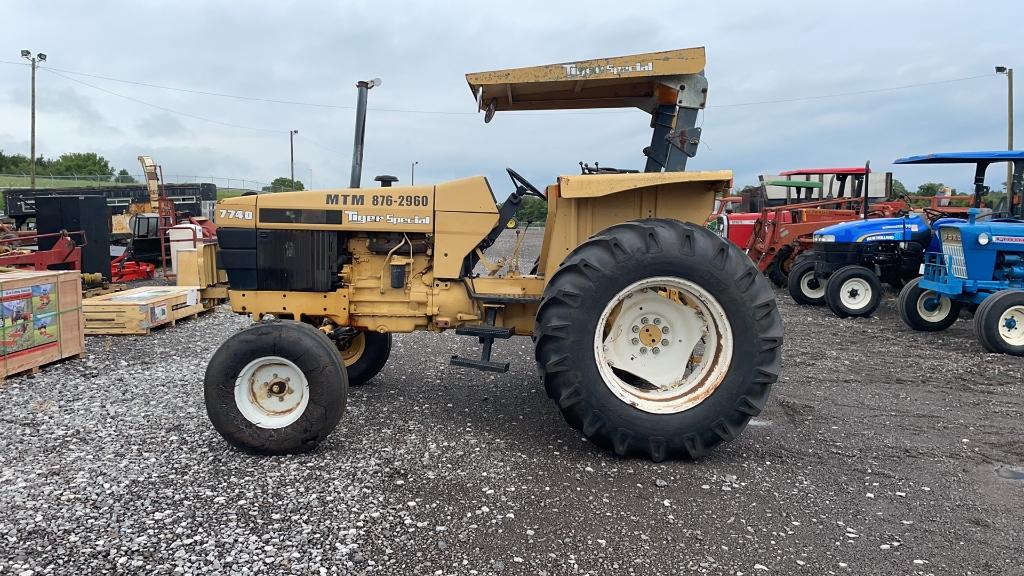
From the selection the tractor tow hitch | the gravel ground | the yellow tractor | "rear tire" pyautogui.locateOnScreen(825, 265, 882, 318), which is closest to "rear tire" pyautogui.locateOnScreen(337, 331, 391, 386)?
the gravel ground

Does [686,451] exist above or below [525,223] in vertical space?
below

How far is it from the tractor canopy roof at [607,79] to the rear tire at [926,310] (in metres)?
5.98

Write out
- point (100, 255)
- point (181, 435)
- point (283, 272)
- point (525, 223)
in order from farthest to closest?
point (100, 255) < point (525, 223) < point (283, 272) < point (181, 435)

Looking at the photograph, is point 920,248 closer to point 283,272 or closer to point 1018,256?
point 1018,256

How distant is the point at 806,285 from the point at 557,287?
8.93 meters


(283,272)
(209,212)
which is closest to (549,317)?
(283,272)

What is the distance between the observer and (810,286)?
37.4 ft

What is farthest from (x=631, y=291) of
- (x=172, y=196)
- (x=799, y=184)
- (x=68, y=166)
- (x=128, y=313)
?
(x=68, y=166)

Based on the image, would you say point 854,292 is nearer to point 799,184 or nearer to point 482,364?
point 799,184

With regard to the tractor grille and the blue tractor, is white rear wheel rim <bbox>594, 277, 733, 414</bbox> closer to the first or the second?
the blue tractor

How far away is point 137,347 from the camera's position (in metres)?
7.08

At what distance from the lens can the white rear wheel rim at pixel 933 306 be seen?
8602 millimetres

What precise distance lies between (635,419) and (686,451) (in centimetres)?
35

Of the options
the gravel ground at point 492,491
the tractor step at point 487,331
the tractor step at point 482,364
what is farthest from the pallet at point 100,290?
the tractor step at point 482,364
